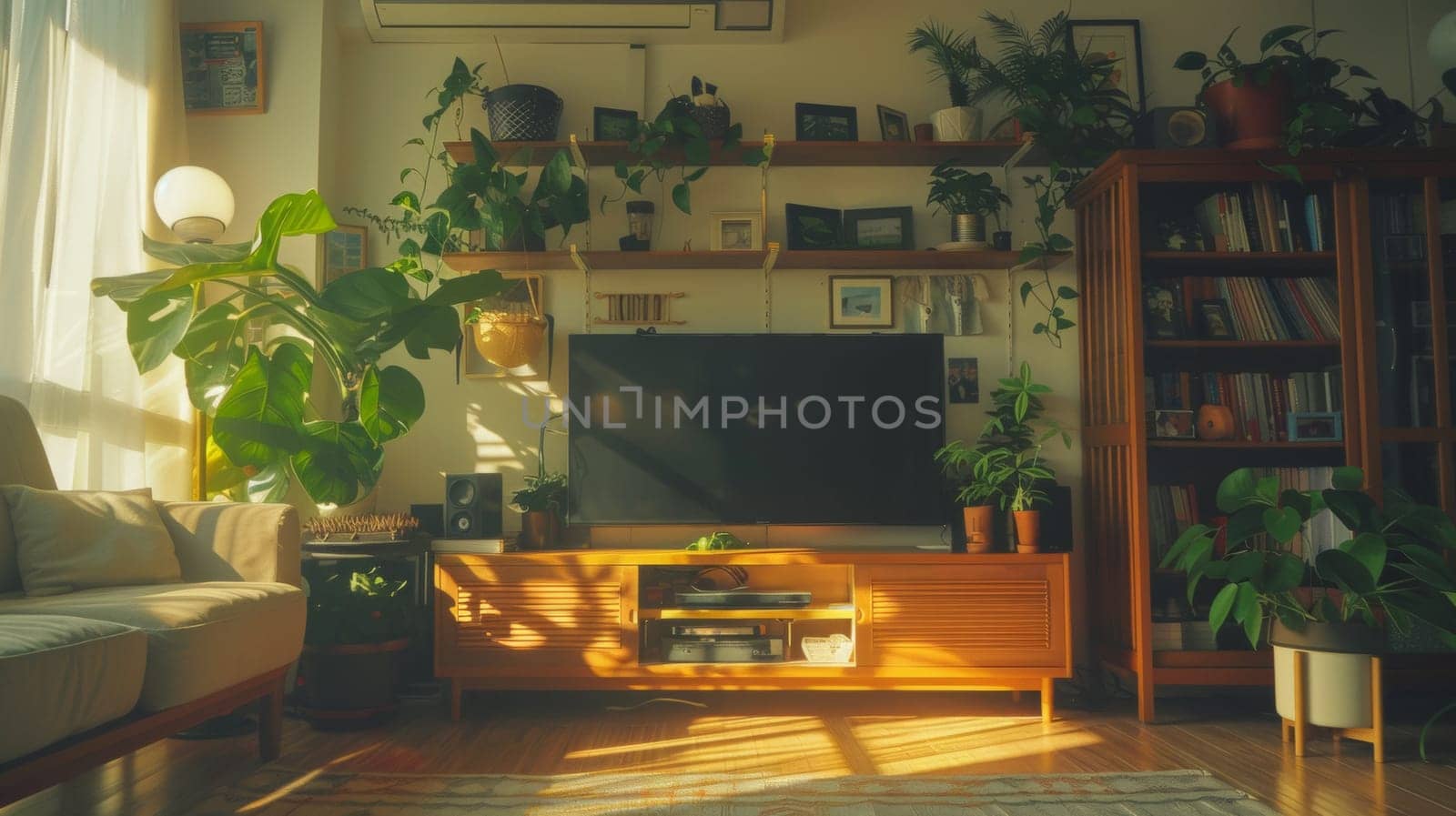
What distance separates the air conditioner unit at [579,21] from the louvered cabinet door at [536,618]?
193cm

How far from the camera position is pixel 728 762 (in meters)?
2.59

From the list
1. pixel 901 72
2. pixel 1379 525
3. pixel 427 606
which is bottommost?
pixel 427 606

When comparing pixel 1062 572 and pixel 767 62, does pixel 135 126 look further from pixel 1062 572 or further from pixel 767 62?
pixel 1062 572

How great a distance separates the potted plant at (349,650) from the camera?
2918 mm

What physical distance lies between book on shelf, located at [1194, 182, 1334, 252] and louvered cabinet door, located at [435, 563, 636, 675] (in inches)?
89.6

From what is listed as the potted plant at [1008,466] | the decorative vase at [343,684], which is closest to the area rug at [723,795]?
the decorative vase at [343,684]

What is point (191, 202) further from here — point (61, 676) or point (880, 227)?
point (880, 227)

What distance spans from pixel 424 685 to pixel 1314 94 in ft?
11.5

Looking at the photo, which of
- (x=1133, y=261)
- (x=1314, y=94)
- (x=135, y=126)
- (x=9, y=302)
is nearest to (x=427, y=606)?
(x=9, y=302)

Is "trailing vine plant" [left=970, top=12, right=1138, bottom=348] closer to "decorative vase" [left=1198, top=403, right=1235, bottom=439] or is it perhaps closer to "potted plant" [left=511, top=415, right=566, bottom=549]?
"decorative vase" [left=1198, top=403, right=1235, bottom=439]

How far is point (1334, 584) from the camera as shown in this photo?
2715 mm

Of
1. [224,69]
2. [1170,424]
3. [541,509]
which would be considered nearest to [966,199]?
[1170,424]

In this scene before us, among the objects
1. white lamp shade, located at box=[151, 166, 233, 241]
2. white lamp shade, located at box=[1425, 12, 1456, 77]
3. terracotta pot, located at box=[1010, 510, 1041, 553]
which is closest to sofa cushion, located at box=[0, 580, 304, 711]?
white lamp shade, located at box=[151, 166, 233, 241]

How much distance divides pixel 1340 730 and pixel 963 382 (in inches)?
61.5
